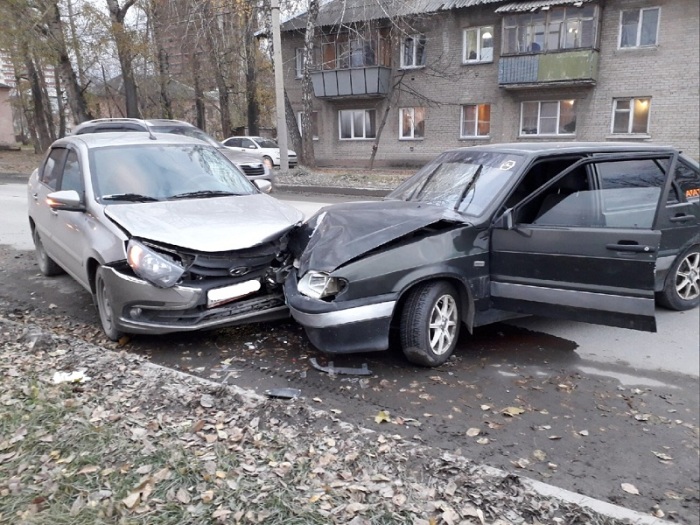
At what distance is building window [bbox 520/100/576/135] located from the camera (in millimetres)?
23219

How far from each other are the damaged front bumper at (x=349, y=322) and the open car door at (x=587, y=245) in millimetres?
994

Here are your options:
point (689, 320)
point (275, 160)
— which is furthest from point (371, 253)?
Result: point (275, 160)

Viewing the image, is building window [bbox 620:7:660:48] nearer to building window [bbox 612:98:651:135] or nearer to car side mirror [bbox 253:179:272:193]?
building window [bbox 612:98:651:135]

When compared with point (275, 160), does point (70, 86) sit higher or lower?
higher

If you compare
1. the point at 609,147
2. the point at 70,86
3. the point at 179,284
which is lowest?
the point at 179,284

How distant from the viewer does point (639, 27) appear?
69.2 ft

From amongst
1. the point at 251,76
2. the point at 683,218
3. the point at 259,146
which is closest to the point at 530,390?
the point at 683,218

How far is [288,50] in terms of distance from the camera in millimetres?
29922

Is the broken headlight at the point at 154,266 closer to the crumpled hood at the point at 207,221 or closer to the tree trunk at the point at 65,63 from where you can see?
the crumpled hood at the point at 207,221

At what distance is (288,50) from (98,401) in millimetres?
28871

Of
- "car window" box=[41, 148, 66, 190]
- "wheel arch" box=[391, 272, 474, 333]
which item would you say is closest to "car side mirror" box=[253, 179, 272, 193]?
"car window" box=[41, 148, 66, 190]

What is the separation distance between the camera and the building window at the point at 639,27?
67.6 ft

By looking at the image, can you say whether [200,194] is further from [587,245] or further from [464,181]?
[587,245]

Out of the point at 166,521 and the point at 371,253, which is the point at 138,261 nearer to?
the point at 371,253
